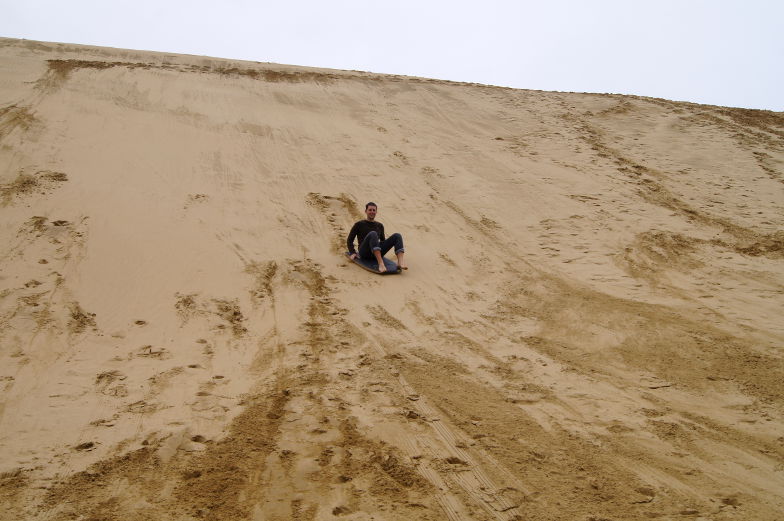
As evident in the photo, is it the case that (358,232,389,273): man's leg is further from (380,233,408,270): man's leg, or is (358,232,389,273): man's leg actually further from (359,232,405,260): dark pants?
(380,233,408,270): man's leg

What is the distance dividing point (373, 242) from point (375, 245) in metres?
0.04

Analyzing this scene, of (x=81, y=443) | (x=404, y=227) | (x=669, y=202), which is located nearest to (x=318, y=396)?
(x=81, y=443)

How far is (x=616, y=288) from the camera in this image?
5.80 meters

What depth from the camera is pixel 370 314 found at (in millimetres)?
5094

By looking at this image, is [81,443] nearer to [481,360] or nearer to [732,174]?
[481,360]

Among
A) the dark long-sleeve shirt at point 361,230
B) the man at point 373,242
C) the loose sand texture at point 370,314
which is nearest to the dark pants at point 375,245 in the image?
the man at point 373,242

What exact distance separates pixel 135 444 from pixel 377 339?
2.09m

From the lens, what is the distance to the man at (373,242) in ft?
20.0

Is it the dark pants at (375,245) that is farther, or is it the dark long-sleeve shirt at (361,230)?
the dark long-sleeve shirt at (361,230)

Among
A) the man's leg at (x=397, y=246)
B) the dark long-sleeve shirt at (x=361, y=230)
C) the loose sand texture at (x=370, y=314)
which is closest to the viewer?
the loose sand texture at (x=370, y=314)

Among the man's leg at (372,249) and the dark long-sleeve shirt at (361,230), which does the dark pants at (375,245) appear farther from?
the dark long-sleeve shirt at (361,230)

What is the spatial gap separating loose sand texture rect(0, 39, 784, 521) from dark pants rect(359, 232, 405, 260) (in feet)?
0.92

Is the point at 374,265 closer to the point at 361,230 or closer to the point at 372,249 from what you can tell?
the point at 372,249

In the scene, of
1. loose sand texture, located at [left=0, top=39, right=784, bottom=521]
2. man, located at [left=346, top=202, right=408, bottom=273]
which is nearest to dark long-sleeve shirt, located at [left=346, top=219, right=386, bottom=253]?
man, located at [left=346, top=202, right=408, bottom=273]
